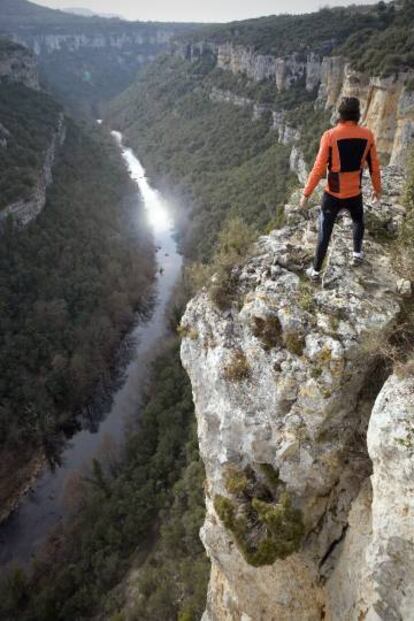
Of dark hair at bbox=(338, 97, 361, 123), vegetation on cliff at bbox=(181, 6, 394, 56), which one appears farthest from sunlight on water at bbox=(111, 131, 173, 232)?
dark hair at bbox=(338, 97, 361, 123)

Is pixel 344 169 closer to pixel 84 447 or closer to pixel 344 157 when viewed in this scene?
pixel 344 157

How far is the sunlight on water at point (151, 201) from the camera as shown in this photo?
5859 centimetres

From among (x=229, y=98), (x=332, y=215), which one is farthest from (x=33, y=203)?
(x=229, y=98)

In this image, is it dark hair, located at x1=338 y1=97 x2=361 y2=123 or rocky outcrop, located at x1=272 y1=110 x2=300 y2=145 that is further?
rocky outcrop, located at x1=272 y1=110 x2=300 y2=145

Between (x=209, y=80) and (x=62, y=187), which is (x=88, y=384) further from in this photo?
(x=209, y=80)

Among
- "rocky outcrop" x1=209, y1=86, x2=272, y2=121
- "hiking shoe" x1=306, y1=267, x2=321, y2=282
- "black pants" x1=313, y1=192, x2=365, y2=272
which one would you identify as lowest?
"rocky outcrop" x1=209, y1=86, x2=272, y2=121

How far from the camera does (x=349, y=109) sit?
6.64 metres

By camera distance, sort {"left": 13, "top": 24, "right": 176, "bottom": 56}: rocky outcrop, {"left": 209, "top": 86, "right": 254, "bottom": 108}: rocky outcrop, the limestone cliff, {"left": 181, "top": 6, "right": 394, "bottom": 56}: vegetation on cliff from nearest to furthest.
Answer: the limestone cliff, {"left": 181, "top": 6, "right": 394, "bottom": 56}: vegetation on cliff, {"left": 209, "top": 86, "right": 254, "bottom": 108}: rocky outcrop, {"left": 13, "top": 24, "right": 176, "bottom": 56}: rocky outcrop

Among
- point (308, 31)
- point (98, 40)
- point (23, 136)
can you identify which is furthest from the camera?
point (98, 40)

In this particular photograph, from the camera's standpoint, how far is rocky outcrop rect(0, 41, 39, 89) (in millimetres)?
63372

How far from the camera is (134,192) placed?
205ft

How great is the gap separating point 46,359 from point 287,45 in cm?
5060

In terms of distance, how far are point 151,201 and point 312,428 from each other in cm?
6051

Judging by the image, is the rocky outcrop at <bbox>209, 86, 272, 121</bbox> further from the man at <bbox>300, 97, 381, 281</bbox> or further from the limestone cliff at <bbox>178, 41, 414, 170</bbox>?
the man at <bbox>300, 97, 381, 281</bbox>
